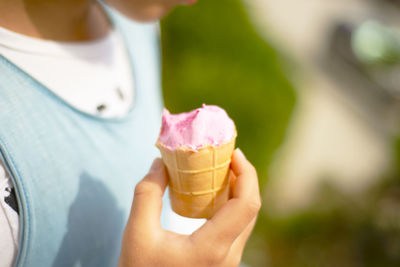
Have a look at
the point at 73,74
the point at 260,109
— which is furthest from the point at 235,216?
the point at 260,109

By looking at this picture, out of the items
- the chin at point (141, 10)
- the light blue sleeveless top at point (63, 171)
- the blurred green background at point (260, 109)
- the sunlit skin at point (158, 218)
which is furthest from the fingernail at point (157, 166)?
the blurred green background at point (260, 109)

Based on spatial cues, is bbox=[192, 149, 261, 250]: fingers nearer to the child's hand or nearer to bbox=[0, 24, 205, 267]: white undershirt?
the child's hand

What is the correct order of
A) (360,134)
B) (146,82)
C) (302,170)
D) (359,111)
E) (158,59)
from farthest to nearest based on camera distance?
(359,111)
(360,134)
(302,170)
(158,59)
(146,82)

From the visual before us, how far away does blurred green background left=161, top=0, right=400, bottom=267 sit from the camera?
2.16 metres

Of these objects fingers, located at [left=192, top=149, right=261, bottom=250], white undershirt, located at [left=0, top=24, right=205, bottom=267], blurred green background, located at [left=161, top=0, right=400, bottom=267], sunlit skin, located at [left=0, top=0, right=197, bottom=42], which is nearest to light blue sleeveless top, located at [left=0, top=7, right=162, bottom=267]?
white undershirt, located at [left=0, top=24, right=205, bottom=267]

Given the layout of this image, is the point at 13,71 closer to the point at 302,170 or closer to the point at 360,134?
the point at 302,170

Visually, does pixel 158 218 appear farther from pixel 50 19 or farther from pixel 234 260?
pixel 50 19

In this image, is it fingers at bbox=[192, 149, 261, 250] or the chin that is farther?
the chin

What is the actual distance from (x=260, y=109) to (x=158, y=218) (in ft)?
5.30

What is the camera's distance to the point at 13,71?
0.65m

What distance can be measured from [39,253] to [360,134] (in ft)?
9.68

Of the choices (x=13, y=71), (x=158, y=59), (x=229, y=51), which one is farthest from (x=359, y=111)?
(x=13, y=71)

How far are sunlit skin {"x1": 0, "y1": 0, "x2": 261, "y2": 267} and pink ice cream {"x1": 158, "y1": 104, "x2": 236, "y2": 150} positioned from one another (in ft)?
0.19

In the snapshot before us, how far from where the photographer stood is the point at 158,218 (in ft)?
2.01
